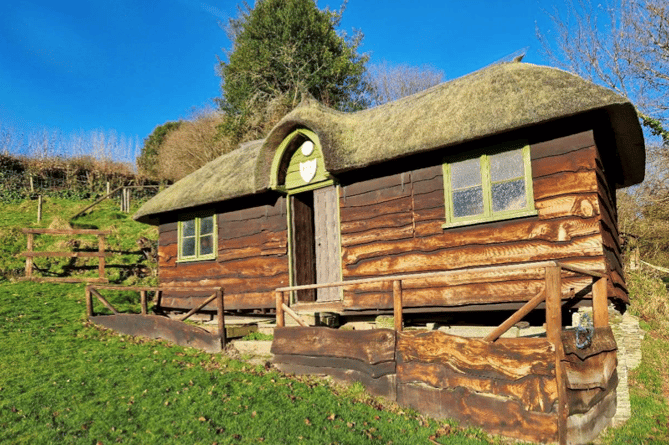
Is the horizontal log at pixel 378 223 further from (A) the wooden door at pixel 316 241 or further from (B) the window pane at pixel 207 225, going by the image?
(B) the window pane at pixel 207 225

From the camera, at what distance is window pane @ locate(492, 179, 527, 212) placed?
25.0ft

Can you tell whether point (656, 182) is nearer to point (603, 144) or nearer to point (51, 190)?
point (603, 144)

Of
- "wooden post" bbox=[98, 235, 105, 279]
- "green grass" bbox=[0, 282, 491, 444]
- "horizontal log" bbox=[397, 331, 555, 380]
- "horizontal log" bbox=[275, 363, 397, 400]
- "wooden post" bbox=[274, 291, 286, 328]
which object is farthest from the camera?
"wooden post" bbox=[98, 235, 105, 279]

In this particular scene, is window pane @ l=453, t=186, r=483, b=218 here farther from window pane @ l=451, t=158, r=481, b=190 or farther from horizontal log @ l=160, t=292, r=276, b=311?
horizontal log @ l=160, t=292, r=276, b=311

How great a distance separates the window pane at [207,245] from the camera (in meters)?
12.5

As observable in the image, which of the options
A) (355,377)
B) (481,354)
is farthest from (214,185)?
(481,354)

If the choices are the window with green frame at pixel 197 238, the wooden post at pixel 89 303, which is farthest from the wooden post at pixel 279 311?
the wooden post at pixel 89 303

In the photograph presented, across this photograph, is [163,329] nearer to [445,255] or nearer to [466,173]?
[445,255]

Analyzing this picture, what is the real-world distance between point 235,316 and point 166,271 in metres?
2.88

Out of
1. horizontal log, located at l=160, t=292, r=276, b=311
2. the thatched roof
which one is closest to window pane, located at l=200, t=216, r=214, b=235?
the thatched roof

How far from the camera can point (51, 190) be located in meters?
27.7

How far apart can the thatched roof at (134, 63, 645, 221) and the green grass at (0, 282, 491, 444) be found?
4.05m

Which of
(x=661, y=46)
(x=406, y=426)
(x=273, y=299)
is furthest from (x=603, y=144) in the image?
(x=661, y=46)

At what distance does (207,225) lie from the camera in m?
12.6
